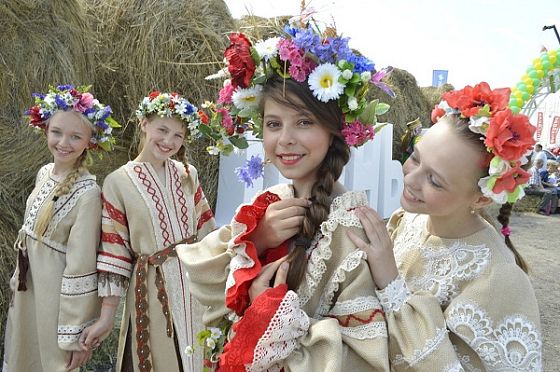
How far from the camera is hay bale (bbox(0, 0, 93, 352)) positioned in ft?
11.3

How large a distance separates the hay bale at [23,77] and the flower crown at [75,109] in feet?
2.89

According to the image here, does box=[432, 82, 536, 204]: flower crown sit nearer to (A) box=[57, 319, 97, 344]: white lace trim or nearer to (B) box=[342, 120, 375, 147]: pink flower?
(B) box=[342, 120, 375, 147]: pink flower

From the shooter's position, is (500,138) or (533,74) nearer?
(500,138)

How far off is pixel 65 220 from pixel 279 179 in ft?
7.78

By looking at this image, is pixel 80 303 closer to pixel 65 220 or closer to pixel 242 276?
pixel 65 220

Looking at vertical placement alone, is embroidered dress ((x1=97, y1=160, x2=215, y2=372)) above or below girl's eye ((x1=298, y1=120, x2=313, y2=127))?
below

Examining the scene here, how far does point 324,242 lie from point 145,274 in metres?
1.42

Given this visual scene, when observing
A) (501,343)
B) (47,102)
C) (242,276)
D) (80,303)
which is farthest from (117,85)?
(501,343)

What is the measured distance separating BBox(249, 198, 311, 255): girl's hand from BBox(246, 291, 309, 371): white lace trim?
220 mm

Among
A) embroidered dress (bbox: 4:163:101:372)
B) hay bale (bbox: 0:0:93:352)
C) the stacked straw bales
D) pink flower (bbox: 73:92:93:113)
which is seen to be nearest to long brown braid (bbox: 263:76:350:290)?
embroidered dress (bbox: 4:163:101:372)

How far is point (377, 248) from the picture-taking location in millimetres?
1409

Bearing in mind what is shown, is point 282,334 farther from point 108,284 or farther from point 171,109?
point 171,109

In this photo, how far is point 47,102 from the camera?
2.68 meters

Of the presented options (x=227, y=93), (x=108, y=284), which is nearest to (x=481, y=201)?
(x=227, y=93)
